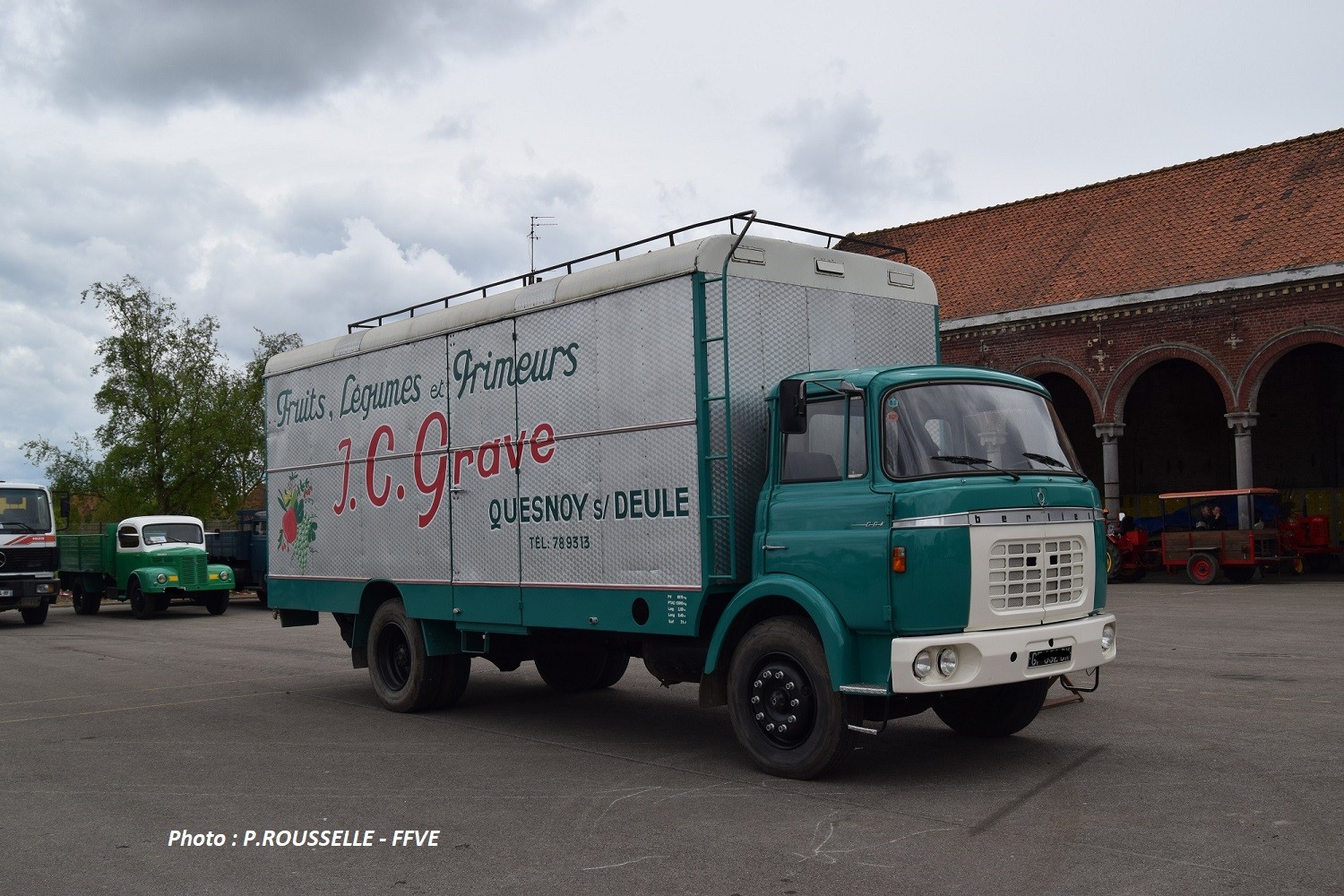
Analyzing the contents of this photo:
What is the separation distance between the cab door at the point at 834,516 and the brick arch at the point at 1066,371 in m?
24.5

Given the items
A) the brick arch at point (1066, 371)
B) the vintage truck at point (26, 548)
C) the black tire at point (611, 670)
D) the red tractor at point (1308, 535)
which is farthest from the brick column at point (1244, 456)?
the vintage truck at point (26, 548)

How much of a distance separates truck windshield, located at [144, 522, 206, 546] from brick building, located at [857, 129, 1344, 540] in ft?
64.9

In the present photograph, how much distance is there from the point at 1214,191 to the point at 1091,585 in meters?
27.4

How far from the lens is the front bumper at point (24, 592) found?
22.9m

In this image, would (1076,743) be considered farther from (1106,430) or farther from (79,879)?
(1106,430)

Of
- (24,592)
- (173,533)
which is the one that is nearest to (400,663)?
(24,592)

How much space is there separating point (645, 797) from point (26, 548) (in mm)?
19942

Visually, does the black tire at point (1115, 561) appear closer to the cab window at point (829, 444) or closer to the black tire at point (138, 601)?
the black tire at point (138, 601)

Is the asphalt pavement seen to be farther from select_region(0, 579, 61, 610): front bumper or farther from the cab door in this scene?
select_region(0, 579, 61, 610): front bumper

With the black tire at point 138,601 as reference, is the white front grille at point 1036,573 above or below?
above

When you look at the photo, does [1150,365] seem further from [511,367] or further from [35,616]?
[35,616]

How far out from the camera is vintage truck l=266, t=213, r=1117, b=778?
23.6 feet

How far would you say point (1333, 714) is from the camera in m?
9.51

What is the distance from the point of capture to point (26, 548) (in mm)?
23266
